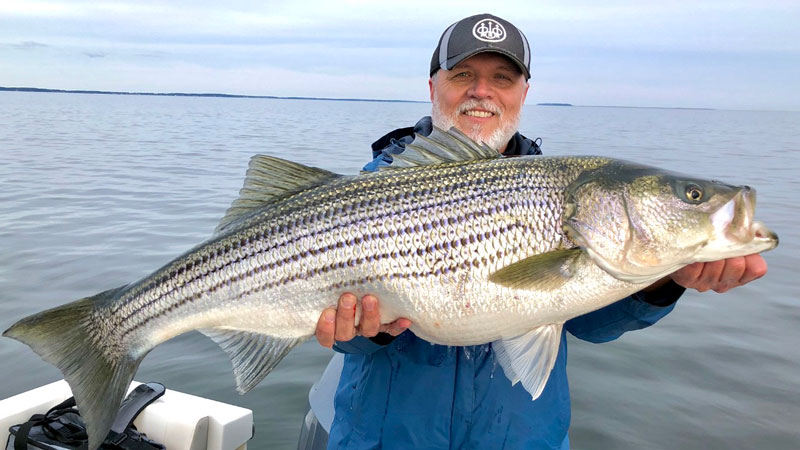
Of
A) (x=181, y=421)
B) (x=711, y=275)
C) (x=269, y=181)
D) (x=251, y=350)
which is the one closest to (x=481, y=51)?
(x=269, y=181)

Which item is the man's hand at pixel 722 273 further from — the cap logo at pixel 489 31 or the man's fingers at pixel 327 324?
the cap logo at pixel 489 31

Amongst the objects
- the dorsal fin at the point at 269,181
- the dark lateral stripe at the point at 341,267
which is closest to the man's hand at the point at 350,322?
the dark lateral stripe at the point at 341,267

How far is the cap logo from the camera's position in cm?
428

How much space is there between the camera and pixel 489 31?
14.1 feet

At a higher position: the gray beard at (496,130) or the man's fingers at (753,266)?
the gray beard at (496,130)

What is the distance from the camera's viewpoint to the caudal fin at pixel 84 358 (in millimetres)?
3098

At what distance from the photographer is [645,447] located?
597 centimetres

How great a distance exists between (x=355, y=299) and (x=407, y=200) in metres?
0.55

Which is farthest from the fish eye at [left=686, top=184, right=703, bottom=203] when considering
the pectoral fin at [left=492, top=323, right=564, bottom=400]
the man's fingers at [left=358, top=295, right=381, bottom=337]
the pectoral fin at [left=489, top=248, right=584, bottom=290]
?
the man's fingers at [left=358, top=295, right=381, bottom=337]

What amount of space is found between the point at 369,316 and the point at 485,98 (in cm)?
204

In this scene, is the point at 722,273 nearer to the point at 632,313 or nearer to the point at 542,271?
the point at 632,313

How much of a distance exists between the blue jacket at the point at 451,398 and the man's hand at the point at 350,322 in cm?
18

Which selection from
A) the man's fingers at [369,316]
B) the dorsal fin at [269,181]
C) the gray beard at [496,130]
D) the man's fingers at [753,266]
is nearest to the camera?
the man's fingers at [753,266]

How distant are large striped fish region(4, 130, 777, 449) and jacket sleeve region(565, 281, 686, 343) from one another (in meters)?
0.32
